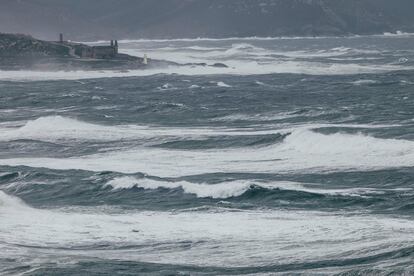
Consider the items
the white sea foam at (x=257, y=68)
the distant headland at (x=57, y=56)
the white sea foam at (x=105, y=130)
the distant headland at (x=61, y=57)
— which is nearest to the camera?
the white sea foam at (x=105, y=130)

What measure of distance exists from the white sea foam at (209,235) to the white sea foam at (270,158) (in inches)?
311

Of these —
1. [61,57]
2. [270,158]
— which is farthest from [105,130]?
[61,57]

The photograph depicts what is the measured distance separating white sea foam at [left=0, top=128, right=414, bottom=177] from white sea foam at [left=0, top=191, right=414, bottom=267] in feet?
25.9

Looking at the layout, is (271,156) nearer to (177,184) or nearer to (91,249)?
(177,184)

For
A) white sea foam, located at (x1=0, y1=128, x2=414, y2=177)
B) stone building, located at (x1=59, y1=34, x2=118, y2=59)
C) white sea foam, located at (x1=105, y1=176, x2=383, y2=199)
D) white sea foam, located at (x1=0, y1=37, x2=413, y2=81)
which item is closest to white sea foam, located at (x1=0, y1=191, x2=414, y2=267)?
white sea foam, located at (x1=105, y1=176, x2=383, y2=199)

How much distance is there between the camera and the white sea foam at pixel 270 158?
43625 millimetres

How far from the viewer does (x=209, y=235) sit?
32.3 meters

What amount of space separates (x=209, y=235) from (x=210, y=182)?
796 centimetres

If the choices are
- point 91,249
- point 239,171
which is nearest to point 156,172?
point 239,171

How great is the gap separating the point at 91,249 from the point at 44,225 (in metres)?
3.81

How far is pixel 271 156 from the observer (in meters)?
47.0

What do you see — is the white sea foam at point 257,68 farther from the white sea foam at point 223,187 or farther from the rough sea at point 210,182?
the white sea foam at point 223,187

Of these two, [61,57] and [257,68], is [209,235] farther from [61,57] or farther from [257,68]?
[61,57]

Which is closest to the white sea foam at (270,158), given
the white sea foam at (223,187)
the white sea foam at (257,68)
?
the white sea foam at (223,187)
